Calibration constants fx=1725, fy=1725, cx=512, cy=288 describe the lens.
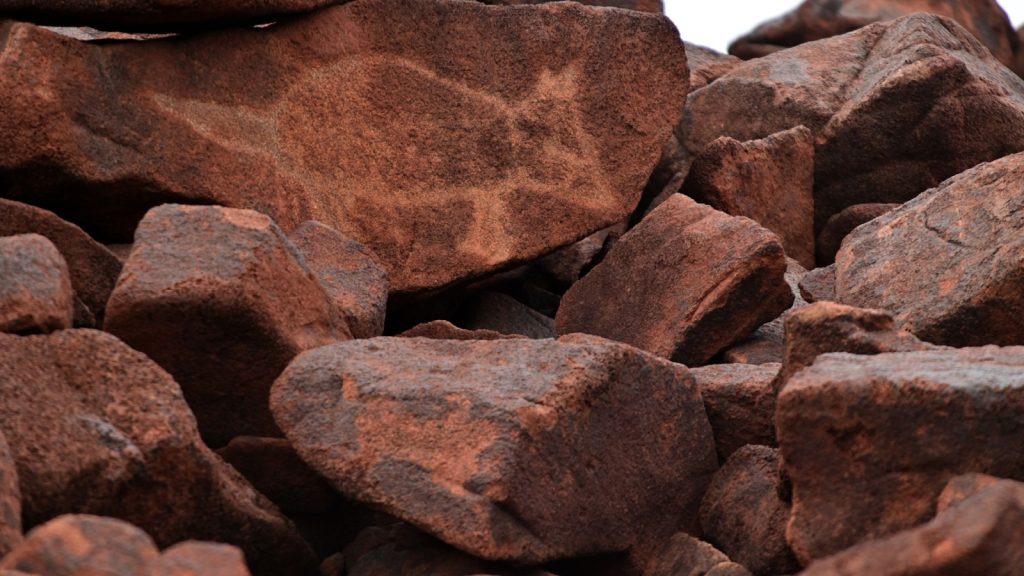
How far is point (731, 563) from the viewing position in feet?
9.47

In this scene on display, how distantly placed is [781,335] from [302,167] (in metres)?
1.24

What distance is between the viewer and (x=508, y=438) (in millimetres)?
2822

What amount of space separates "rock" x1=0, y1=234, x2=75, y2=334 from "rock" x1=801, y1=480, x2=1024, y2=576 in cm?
141

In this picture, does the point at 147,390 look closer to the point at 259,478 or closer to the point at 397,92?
the point at 259,478

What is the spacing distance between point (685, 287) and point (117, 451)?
172cm

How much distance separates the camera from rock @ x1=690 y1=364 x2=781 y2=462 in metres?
3.30

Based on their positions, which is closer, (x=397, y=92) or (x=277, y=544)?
(x=277, y=544)

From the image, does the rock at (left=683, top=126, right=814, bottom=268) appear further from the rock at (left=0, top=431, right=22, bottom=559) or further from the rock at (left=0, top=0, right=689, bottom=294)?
the rock at (left=0, top=431, right=22, bottom=559)

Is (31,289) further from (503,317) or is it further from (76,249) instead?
(503,317)

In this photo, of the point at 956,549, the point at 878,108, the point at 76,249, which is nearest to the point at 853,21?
the point at 878,108

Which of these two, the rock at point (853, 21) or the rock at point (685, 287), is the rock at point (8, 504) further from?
the rock at point (853, 21)

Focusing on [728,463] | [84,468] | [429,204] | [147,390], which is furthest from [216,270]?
[429,204]

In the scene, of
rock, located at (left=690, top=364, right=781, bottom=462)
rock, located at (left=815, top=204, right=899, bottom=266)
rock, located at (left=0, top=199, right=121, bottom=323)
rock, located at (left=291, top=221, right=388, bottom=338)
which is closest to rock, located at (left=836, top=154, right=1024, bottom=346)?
rock, located at (left=690, top=364, right=781, bottom=462)

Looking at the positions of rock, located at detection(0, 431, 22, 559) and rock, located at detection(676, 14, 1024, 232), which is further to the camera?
rock, located at detection(676, 14, 1024, 232)
